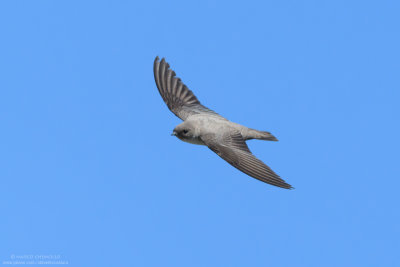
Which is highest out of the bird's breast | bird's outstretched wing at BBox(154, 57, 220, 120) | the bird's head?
bird's outstretched wing at BBox(154, 57, 220, 120)

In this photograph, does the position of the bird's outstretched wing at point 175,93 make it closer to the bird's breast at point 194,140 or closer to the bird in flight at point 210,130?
the bird in flight at point 210,130

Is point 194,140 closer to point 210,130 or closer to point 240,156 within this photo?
point 210,130

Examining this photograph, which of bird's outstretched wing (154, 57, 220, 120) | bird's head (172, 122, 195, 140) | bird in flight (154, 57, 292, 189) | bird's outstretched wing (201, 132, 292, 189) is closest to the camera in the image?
bird's outstretched wing (201, 132, 292, 189)

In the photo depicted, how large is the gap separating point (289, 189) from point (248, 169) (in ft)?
3.13

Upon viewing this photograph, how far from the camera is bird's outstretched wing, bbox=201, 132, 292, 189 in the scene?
9.78m

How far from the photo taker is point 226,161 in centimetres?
1033

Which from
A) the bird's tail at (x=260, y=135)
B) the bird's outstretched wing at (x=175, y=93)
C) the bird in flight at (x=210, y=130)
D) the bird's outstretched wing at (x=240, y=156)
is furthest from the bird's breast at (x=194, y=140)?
the bird's outstretched wing at (x=175, y=93)

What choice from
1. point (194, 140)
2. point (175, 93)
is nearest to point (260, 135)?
point (194, 140)

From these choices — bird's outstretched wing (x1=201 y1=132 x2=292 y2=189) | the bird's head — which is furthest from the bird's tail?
the bird's head

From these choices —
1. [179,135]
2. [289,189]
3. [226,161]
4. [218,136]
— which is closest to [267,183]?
[289,189]

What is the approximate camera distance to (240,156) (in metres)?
10.6

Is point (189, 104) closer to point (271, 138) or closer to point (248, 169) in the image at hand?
point (271, 138)

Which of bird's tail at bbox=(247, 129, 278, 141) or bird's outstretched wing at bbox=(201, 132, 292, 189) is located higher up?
bird's tail at bbox=(247, 129, 278, 141)

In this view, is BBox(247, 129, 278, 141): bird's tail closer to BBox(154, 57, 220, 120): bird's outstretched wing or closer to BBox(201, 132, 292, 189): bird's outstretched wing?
BBox(201, 132, 292, 189): bird's outstretched wing
